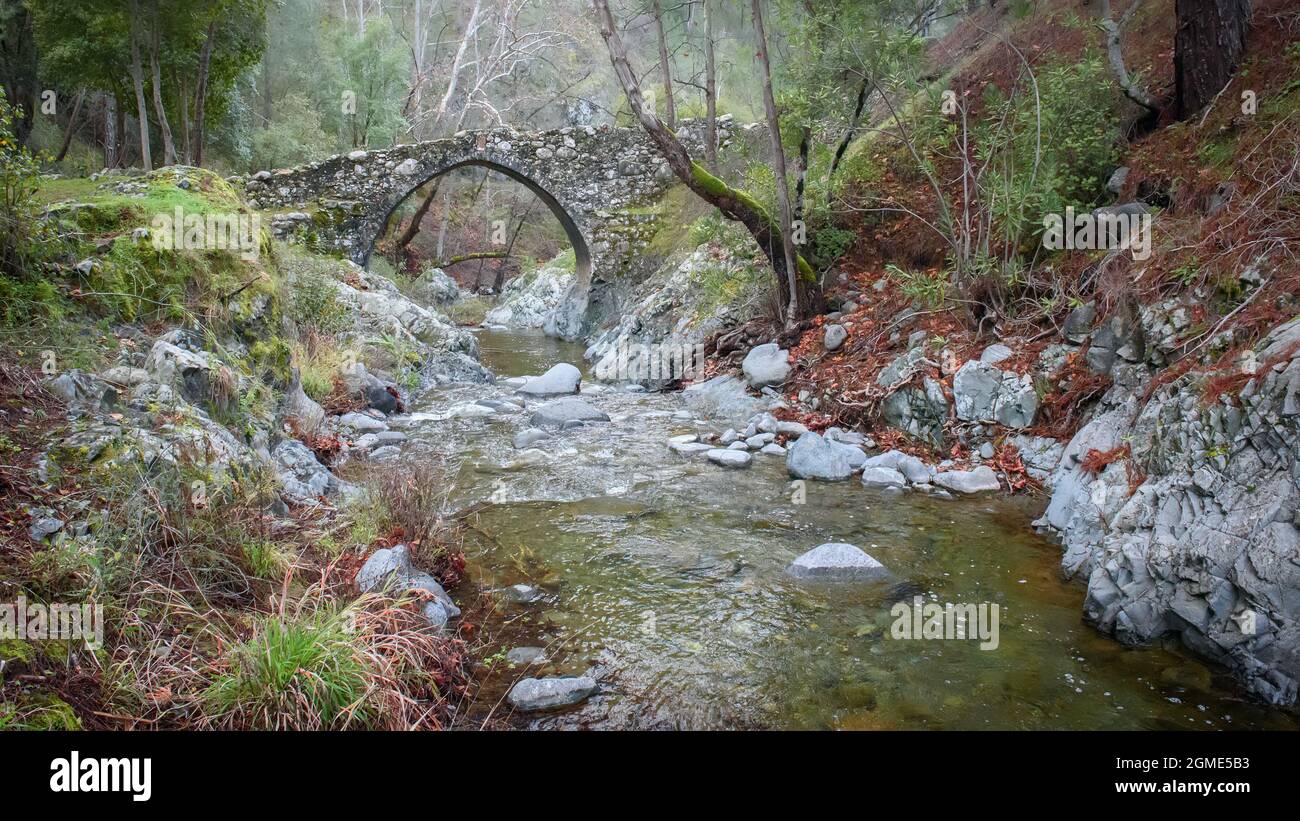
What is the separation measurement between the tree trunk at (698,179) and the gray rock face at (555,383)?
316cm

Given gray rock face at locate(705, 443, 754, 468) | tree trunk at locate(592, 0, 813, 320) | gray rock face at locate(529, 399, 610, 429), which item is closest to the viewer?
gray rock face at locate(705, 443, 754, 468)

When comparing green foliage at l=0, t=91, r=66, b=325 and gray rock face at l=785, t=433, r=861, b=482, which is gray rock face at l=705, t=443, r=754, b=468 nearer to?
gray rock face at l=785, t=433, r=861, b=482

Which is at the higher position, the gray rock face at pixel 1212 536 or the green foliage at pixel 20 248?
the green foliage at pixel 20 248

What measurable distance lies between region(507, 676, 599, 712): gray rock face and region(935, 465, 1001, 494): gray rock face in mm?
3781

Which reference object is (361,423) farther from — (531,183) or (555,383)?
(531,183)

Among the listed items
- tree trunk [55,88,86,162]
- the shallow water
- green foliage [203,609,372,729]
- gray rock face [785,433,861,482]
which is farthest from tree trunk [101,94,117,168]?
green foliage [203,609,372,729]

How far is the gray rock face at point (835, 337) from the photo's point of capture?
8758 millimetres

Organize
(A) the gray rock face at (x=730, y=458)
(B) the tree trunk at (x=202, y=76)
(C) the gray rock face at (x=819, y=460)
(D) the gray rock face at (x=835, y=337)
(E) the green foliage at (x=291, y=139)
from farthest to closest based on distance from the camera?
(E) the green foliage at (x=291, y=139), (B) the tree trunk at (x=202, y=76), (D) the gray rock face at (x=835, y=337), (A) the gray rock face at (x=730, y=458), (C) the gray rock face at (x=819, y=460)

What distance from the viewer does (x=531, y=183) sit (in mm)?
15555

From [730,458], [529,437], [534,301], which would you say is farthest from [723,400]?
[534,301]

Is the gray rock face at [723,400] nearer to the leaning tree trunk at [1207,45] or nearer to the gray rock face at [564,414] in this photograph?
the gray rock face at [564,414]

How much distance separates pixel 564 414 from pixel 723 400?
194cm

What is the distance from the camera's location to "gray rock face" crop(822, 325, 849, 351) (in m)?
8.76

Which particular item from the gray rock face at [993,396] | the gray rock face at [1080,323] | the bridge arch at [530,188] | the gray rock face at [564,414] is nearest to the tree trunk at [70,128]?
the bridge arch at [530,188]
